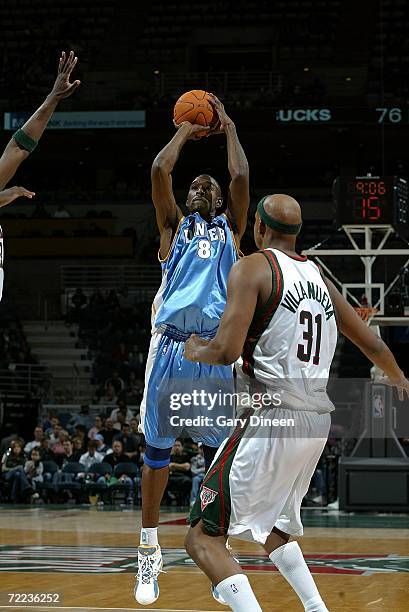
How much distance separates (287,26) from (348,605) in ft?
71.8

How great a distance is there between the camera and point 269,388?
3.66 meters

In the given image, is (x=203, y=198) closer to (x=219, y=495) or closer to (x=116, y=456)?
(x=219, y=495)

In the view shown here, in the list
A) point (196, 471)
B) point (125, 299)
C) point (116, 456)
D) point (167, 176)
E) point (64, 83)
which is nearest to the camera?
point (64, 83)

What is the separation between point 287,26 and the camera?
25.0 metres

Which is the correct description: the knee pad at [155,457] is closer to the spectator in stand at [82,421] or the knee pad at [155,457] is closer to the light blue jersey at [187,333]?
the light blue jersey at [187,333]

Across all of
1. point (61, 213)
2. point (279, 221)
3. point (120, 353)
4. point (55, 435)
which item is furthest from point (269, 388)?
point (61, 213)

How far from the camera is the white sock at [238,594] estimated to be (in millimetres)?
3467

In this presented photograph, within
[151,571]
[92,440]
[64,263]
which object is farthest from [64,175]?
[151,571]

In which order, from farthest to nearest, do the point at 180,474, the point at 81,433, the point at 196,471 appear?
the point at 81,433 < the point at 180,474 < the point at 196,471

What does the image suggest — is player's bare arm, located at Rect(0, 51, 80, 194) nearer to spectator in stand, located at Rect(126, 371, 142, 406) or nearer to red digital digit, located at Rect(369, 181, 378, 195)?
red digital digit, located at Rect(369, 181, 378, 195)

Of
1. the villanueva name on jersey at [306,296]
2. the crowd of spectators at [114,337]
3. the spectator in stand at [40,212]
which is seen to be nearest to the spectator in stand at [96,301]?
the crowd of spectators at [114,337]

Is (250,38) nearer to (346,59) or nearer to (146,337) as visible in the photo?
(346,59)

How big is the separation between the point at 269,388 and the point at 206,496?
46 centimetres

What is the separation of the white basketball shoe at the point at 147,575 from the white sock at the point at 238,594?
132 centimetres
